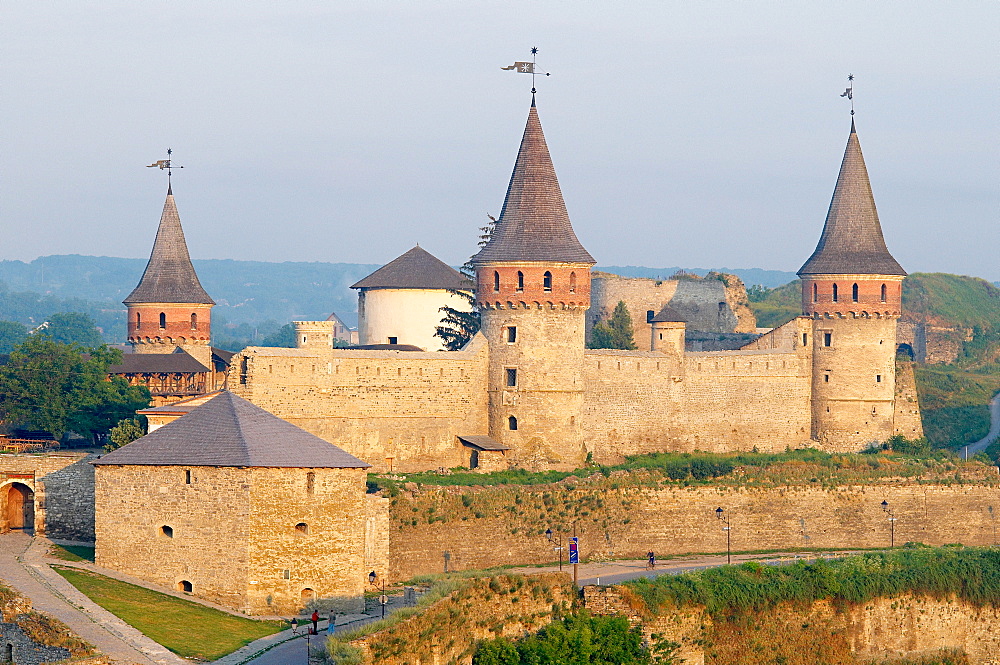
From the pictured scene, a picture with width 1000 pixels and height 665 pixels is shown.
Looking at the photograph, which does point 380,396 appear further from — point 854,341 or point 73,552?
point 854,341

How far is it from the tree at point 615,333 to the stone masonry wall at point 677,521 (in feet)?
51.2

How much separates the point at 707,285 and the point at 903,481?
79.0ft

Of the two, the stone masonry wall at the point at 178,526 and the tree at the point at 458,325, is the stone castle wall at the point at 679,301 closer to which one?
the tree at the point at 458,325

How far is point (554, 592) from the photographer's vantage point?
35219mm

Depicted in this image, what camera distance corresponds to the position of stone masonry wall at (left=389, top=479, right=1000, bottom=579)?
45781mm

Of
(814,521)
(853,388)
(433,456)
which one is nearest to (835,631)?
(814,521)

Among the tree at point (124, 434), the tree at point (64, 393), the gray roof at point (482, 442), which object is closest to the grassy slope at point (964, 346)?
the gray roof at point (482, 442)

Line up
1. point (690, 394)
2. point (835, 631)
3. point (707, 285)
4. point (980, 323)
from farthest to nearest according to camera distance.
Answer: point (980, 323) → point (707, 285) → point (690, 394) → point (835, 631)

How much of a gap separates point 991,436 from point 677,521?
20662 millimetres

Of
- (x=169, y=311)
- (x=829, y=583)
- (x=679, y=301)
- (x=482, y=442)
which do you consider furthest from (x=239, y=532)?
(x=679, y=301)

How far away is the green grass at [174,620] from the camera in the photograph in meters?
34.7

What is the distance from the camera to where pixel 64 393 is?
54094 mm

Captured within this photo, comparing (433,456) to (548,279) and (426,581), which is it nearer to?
(548,279)

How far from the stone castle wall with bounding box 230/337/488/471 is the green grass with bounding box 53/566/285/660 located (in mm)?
10742
